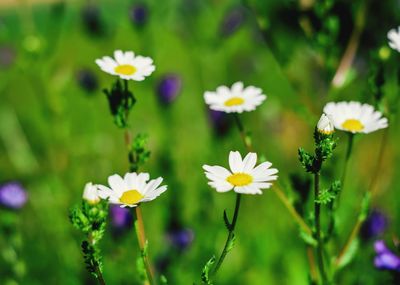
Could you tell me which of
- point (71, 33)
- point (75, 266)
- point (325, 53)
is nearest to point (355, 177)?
point (325, 53)

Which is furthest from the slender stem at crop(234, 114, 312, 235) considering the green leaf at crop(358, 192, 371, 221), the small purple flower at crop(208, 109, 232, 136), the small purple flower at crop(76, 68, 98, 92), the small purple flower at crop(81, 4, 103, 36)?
the small purple flower at crop(81, 4, 103, 36)

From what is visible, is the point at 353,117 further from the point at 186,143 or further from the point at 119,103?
the point at 186,143

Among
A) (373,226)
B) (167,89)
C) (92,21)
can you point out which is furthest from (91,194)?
(92,21)

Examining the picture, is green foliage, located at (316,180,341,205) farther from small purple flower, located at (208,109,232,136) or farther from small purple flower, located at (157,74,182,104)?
small purple flower, located at (157,74,182,104)

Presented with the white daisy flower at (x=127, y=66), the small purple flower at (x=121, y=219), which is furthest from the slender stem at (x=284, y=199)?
the small purple flower at (x=121, y=219)

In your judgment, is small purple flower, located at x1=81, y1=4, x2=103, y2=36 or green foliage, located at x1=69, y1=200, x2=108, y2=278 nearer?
green foliage, located at x1=69, y1=200, x2=108, y2=278

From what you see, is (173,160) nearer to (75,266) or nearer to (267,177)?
(75,266)
